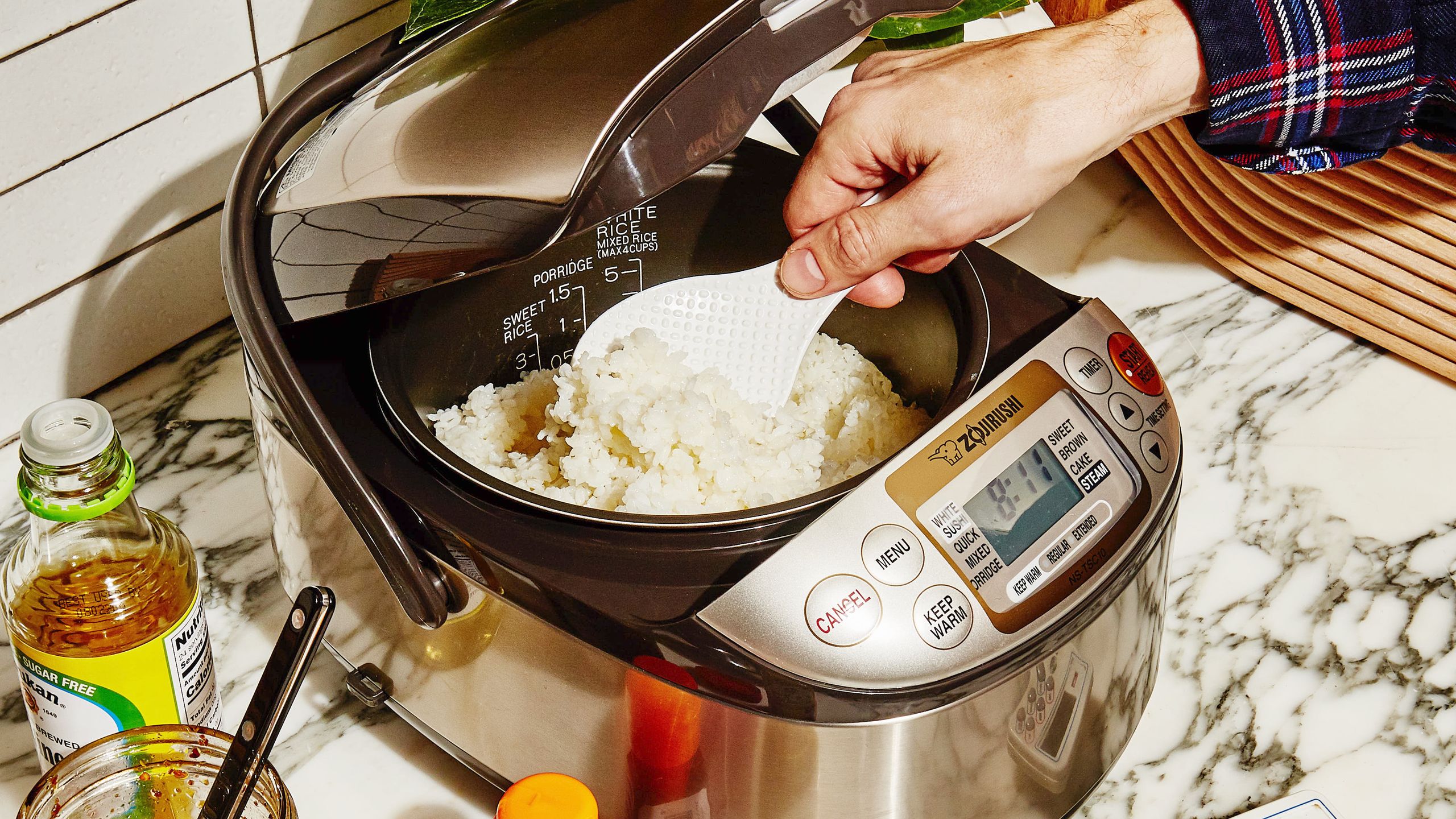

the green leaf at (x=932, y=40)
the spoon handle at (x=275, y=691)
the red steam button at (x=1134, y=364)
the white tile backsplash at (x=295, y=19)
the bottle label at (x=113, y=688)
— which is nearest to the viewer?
the spoon handle at (x=275, y=691)

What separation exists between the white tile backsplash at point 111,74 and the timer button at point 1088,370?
0.70m

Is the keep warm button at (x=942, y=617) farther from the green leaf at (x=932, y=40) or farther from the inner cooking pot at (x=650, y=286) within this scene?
the green leaf at (x=932, y=40)

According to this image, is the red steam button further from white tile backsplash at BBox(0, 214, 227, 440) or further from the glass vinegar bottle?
white tile backsplash at BBox(0, 214, 227, 440)

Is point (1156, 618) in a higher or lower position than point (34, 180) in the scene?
lower

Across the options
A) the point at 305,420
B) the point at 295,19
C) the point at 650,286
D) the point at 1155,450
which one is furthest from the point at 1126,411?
the point at 295,19

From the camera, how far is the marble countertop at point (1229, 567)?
829 millimetres

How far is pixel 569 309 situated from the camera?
917mm

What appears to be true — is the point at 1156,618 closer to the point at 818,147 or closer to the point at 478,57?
the point at 818,147

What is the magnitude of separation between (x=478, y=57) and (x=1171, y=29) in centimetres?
46

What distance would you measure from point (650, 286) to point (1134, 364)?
1.18ft

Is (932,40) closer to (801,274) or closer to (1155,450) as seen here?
(801,274)

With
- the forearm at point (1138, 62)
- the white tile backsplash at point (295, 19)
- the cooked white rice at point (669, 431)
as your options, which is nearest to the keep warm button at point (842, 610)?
the cooked white rice at point (669, 431)

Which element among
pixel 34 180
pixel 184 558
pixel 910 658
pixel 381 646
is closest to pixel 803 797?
pixel 910 658

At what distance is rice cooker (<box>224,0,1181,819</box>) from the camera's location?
2.03 feet
